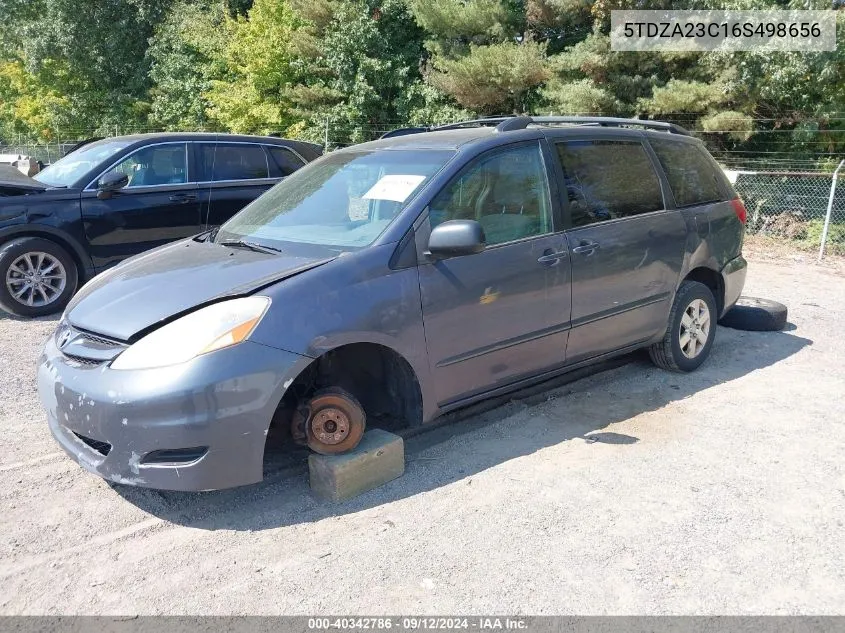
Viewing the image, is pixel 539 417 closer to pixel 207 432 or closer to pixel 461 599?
pixel 461 599

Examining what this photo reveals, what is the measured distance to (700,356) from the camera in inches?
211

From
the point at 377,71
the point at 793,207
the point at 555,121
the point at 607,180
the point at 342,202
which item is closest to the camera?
the point at 342,202

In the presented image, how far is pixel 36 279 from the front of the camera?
22.5ft

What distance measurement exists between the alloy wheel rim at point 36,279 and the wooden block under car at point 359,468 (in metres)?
4.79

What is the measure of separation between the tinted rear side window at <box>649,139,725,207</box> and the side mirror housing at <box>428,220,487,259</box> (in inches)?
87.4

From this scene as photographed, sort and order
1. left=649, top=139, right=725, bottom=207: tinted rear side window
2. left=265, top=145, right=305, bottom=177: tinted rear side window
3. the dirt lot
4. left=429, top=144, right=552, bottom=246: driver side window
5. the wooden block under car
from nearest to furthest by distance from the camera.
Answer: the dirt lot
the wooden block under car
left=429, top=144, right=552, bottom=246: driver side window
left=649, top=139, right=725, bottom=207: tinted rear side window
left=265, top=145, right=305, bottom=177: tinted rear side window

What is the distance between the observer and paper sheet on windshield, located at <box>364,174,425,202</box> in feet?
12.4

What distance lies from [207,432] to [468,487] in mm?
1368

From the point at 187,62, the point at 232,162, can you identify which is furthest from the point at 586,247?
the point at 187,62

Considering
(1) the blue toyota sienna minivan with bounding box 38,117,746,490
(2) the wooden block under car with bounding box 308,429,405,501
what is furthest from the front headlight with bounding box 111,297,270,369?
(2) the wooden block under car with bounding box 308,429,405,501

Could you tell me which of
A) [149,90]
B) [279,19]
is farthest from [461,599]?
[149,90]

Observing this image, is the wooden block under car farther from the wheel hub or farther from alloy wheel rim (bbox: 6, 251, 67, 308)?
alloy wheel rim (bbox: 6, 251, 67, 308)

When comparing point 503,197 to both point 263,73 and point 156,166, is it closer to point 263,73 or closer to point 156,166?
point 156,166

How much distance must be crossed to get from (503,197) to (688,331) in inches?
82.7
